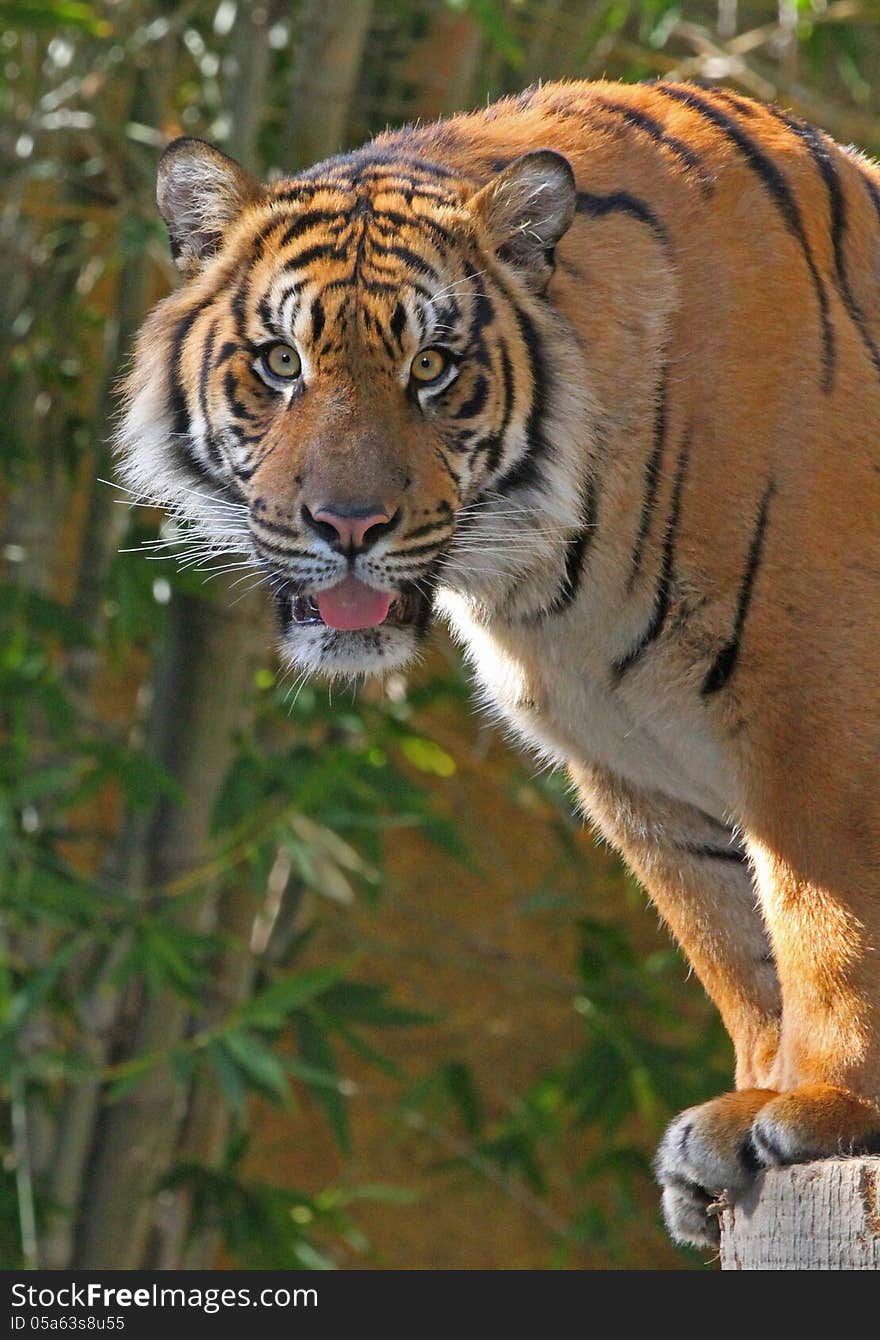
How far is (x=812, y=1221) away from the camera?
1.43 meters

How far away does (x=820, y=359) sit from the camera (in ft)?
5.55

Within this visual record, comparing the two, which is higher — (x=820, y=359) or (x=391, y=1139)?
(x=820, y=359)

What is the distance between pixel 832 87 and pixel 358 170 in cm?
371

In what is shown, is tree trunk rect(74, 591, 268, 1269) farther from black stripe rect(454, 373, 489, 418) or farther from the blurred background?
black stripe rect(454, 373, 489, 418)

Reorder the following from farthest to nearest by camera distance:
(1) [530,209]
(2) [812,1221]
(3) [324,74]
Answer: (3) [324,74], (1) [530,209], (2) [812,1221]

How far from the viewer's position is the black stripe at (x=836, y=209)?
176 cm

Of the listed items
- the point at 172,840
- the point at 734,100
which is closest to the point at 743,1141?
the point at 734,100

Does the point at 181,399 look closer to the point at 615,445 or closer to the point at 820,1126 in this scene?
the point at 615,445

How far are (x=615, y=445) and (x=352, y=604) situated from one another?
0.29 meters

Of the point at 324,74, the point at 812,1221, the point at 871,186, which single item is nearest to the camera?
the point at 812,1221

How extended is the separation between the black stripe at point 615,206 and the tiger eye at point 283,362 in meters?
0.32

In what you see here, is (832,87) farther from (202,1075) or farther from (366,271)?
(366,271)
